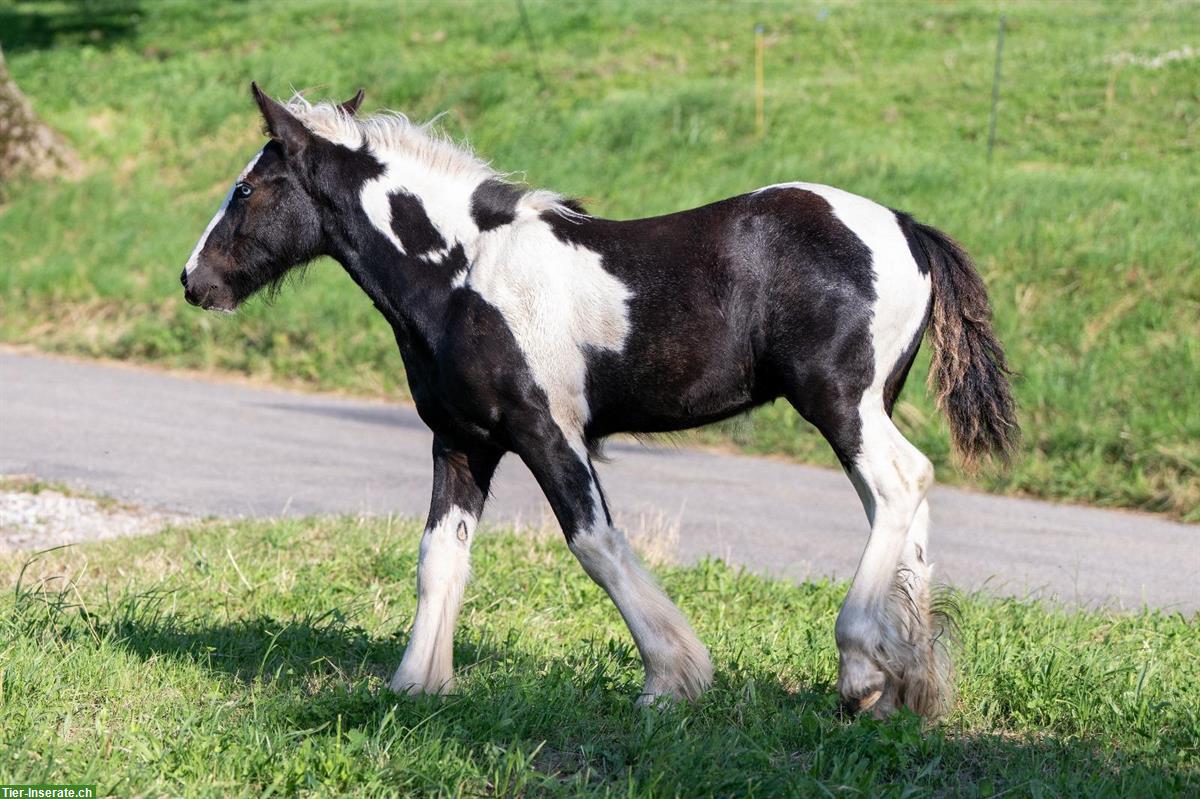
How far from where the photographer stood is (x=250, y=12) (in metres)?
26.3

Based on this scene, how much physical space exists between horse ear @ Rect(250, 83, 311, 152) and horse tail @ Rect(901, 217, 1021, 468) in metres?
2.20

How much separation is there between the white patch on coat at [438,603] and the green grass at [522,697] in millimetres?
142

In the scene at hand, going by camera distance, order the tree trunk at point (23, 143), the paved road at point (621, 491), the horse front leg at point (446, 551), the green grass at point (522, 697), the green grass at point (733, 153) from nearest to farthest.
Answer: the green grass at point (522, 697)
the horse front leg at point (446, 551)
the paved road at point (621, 491)
the green grass at point (733, 153)
the tree trunk at point (23, 143)

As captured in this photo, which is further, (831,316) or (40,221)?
(40,221)

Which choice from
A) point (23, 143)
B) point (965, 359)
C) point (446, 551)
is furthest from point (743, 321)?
point (23, 143)

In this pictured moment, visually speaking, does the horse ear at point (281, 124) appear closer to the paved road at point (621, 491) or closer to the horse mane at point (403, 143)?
the horse mane at point (403, 143)

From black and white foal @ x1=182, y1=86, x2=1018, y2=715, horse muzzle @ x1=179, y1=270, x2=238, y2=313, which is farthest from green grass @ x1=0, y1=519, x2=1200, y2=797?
horse muzzle @ x1=179, y1=270, x2=238, y2=313

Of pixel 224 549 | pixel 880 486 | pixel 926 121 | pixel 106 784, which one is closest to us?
pixel 106 784

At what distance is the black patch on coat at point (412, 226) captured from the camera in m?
4.74

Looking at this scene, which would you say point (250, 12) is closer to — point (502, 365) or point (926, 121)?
point (926, 121)

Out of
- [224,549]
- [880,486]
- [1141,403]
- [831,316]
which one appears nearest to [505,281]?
[831,316]

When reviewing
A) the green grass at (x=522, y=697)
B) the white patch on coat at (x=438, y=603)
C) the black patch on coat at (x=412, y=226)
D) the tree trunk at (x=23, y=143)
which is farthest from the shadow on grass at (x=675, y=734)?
the tree trunk at (x=23, y=143)

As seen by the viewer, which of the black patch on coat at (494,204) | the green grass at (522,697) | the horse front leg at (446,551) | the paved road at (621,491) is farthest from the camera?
the paved road at (621,491)

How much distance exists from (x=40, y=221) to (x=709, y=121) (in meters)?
9.16
